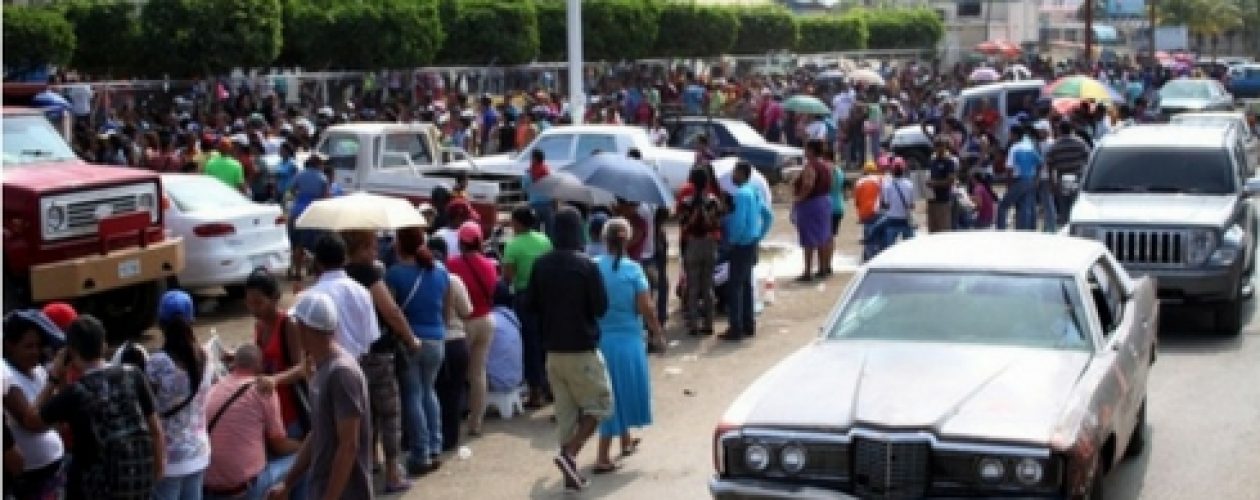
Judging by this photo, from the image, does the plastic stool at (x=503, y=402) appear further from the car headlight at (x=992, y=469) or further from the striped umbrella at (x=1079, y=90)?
the striped umbrella at (x=1079, y=90)

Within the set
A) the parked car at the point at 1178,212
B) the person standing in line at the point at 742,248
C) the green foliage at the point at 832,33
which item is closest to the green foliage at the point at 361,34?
the person standing in line at the point at 742,248

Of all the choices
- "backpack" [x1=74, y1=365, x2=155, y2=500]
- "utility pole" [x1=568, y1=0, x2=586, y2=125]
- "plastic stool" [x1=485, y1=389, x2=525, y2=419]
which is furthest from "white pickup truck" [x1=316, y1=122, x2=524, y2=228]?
"backpack" [x1=74, y1=365, x2=155, y2=500]

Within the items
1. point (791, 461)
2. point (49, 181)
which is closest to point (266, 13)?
point (49, 181)

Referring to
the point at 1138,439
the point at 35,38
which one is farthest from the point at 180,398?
the point at 35,38

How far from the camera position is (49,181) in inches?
543

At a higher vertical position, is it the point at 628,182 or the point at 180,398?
the point at 628,182

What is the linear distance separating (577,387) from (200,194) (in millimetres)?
7671

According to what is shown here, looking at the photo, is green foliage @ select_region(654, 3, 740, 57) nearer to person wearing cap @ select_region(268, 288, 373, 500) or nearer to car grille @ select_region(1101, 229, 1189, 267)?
car grille @ select_region(1101, 229, 1189, 267)

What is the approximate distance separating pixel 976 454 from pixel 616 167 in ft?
23.5

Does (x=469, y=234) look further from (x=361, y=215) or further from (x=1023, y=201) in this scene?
(x=1023, y=201)

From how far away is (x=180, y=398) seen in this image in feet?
24.3

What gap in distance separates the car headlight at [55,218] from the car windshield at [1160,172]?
944 centimetres

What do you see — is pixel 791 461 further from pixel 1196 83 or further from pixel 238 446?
pixel 1196 83

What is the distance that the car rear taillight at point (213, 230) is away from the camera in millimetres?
15617
